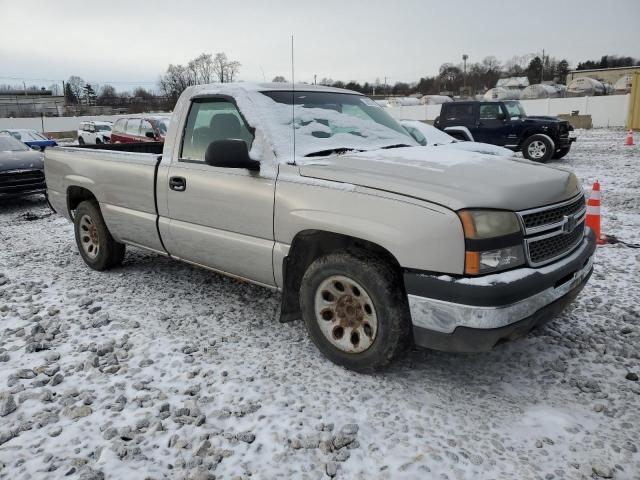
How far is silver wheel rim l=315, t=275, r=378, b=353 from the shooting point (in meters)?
3.05

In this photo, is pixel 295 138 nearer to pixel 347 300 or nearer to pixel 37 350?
pixel 347 300

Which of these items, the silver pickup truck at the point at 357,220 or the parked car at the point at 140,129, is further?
the parked car at the point at 140,129

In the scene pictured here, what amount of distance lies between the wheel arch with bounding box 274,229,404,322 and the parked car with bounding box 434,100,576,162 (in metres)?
12.1

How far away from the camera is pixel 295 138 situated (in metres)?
3.54

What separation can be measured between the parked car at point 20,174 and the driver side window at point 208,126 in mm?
6966

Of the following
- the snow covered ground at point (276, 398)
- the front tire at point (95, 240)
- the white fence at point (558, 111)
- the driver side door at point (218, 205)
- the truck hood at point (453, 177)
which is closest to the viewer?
the snow covered ground at point (276, 398)

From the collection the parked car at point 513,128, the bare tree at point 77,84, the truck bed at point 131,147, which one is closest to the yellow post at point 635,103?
the parked car at point 513,128

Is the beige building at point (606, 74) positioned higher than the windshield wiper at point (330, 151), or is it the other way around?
the beige building at point (606, 74)

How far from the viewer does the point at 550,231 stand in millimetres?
2900

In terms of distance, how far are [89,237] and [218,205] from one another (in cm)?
249

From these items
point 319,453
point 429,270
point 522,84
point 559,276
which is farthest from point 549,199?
point 522,84

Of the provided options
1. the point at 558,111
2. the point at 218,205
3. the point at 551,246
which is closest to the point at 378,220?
the point at 551,246

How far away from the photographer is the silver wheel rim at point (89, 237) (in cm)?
535

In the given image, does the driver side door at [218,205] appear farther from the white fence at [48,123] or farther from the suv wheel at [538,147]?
the white fence at [48,123]
